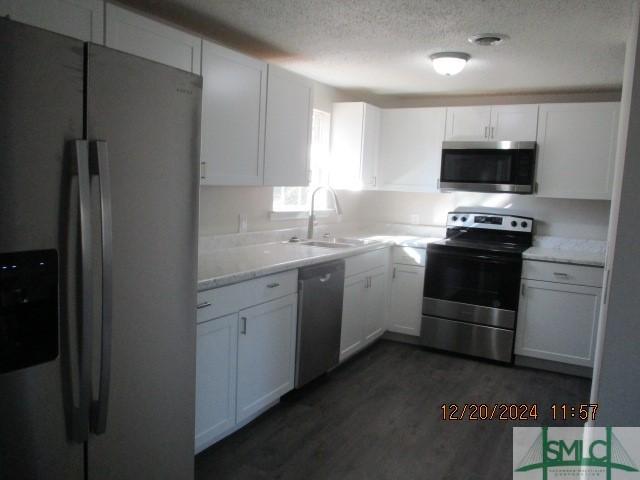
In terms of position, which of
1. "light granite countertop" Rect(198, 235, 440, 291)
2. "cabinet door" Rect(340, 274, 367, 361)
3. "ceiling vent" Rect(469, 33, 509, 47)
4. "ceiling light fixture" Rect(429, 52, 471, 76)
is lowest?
"cabinet door" Rect(340, 274, 367, 361)

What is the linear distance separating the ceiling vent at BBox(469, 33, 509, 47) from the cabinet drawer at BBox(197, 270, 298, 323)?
168 cm

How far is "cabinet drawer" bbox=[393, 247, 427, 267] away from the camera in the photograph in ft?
14.1

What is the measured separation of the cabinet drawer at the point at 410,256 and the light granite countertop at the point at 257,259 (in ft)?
0.77

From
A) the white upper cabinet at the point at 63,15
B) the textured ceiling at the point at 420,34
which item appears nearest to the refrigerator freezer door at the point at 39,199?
the white upper cabinet at the point at 63,15

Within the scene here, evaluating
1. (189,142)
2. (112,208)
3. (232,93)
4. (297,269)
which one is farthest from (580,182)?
(112,208)

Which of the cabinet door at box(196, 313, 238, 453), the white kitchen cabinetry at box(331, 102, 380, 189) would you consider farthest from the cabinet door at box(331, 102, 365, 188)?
the cabinet door at box(196, 313, 238, 453)

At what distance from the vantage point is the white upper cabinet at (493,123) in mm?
4117

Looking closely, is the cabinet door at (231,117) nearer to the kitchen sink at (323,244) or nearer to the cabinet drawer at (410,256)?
the kitchen sink at (323,244)

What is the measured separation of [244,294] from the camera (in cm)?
256

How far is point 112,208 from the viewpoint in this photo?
1532mm

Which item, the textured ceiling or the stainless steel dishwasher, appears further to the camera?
the stainless steel dishwasher

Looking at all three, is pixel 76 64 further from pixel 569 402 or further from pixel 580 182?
pixel 580 182

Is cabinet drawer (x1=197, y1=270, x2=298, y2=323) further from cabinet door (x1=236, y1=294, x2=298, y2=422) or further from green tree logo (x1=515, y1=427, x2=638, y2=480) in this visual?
green tree logo (x1=515, y1=427, x2=638, y2=480)

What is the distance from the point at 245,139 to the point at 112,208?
146 cm
